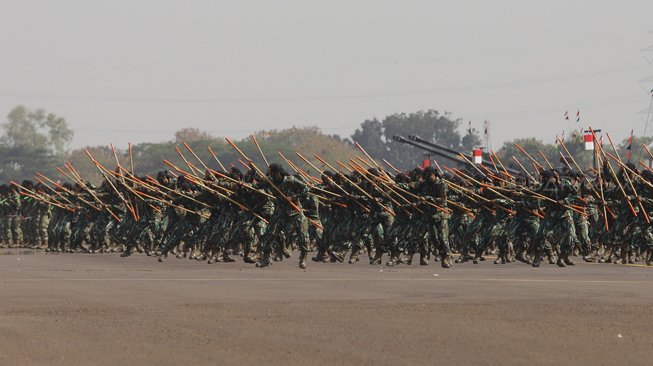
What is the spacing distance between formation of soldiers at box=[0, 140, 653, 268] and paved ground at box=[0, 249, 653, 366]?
2552mm

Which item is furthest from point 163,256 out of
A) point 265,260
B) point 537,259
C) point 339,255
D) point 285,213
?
point 537,259

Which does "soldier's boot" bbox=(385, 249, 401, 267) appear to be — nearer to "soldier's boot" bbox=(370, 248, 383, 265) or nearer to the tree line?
"soldier's boot" bbox=(370, 248, 383, 265)

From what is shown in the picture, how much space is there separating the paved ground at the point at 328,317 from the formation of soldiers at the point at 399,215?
8.37ft

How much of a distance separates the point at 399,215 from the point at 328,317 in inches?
499

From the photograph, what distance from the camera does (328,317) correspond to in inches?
564

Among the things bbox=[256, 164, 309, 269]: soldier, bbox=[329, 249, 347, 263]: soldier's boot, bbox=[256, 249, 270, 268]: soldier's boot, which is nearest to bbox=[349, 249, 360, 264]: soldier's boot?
bbox=[329, 249, 347, 263]: soldier's boot

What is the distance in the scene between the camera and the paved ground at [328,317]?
11.2m

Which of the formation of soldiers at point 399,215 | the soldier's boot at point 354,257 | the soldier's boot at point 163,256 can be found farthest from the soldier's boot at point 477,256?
the soldier's boot at point 163,256

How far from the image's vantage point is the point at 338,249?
92.7 ft

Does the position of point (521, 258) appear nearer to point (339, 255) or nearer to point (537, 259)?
point (537, 259)

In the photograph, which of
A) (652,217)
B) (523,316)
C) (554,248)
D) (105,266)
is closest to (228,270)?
(105,266)

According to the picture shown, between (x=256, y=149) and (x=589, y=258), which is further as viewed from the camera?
(x=256, y=149)

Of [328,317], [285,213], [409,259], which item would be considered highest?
[285,213]

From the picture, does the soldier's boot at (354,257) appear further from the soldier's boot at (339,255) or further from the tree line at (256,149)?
the tree line at (256,149)
